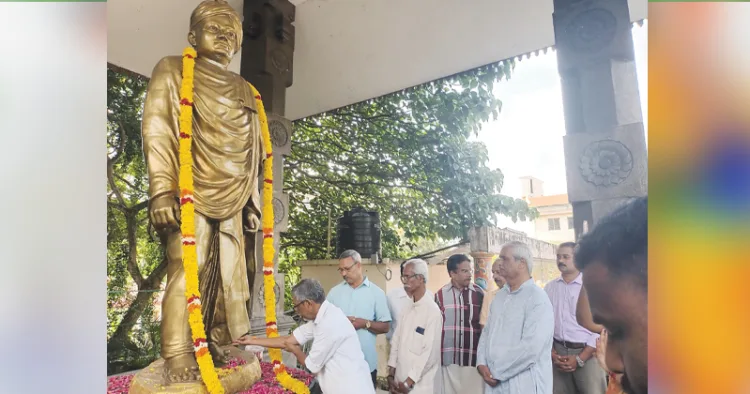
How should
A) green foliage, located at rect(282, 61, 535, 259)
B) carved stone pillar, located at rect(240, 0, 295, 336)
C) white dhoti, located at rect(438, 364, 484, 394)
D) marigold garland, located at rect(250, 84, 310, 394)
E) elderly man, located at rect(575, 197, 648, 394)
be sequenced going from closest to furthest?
elderly man, located at rect(575, 197, 648, 394) → marigold garland, located at rect(250, 84, 310, 394) → white dhoti, located at rect(438, 364, 484, 394) → carved stone pillar, located at rect(240, 0, 295, 336) → green foliage, located at rect(282, 61, 535, 259)

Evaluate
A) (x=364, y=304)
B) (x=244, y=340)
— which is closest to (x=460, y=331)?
(x=364, y=304)

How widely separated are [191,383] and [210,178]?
3.56ft

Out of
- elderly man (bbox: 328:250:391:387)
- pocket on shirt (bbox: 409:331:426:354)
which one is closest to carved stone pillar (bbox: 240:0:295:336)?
Result: elderly man (bbox: 328:250:391:387)

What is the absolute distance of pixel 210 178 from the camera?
2592 mm

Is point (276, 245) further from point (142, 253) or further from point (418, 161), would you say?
point (142, 253)

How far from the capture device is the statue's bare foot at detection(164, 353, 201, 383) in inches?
90.0

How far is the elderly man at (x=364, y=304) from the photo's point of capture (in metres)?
3.45

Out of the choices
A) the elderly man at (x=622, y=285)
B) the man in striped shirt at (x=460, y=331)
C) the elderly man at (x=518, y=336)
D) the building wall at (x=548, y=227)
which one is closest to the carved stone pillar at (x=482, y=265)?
the man in striped shirt at (x=460, y=331)

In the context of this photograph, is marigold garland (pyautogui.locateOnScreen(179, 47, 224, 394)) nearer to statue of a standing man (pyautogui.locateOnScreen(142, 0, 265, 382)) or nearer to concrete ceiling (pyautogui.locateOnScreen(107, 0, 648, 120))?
statue of a standing man (pyautogui.locateOnScreen(142, 0, 265, 382))

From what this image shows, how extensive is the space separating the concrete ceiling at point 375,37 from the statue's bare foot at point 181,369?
3481 millimetres

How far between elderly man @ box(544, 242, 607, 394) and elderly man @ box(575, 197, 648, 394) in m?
2.37

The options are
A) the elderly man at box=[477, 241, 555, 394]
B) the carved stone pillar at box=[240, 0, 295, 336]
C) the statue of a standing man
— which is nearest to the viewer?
the statue of a standing man

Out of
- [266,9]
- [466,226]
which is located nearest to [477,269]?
[466,226]
